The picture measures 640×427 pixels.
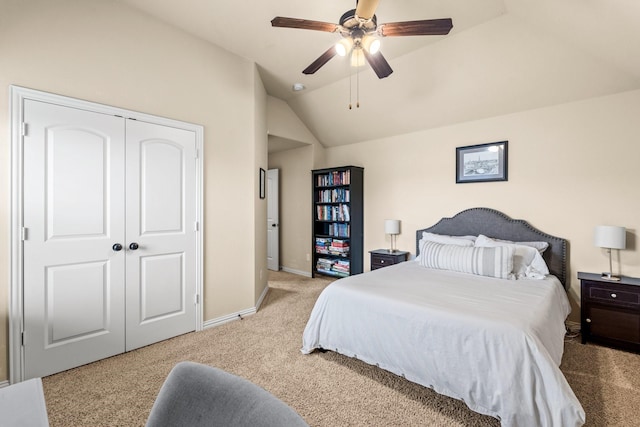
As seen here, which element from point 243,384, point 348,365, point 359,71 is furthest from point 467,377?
point 359,71

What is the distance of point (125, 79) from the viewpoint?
8.46 feet

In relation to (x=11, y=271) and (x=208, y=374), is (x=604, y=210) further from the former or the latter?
(x=11, y=271)

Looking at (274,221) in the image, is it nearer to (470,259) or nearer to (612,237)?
(470,259)

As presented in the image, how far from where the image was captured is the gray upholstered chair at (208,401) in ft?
2.34

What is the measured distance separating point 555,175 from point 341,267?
120 inches

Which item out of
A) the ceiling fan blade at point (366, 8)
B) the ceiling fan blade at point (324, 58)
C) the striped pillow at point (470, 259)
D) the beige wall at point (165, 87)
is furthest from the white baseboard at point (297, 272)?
the ceiling fan blade at point (366, 8)

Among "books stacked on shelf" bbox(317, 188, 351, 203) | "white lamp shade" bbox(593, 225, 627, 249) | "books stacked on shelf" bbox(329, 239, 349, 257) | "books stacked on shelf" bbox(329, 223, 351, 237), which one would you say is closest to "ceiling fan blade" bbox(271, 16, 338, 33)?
"books stacked on shelf" bbox(317, 188, 351, 203)

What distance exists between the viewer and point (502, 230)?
3488mm

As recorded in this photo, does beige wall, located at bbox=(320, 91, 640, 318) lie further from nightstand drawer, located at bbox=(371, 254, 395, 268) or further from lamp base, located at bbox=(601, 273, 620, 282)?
nightstand drawer, located at bbox=(371, 254, 395, 268)

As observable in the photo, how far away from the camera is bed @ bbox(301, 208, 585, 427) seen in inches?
61.8

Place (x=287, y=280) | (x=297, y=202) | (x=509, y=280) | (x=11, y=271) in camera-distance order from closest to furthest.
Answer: (x=11, y=271) < (x=509, y=280) < (x=287, y=280) < (x=297, y=202)

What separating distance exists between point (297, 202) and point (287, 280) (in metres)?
1.43

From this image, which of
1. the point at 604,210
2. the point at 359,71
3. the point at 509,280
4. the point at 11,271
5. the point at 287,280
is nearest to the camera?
the point at 11,271

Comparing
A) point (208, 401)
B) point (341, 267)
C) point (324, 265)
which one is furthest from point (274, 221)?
point (208, 401)
